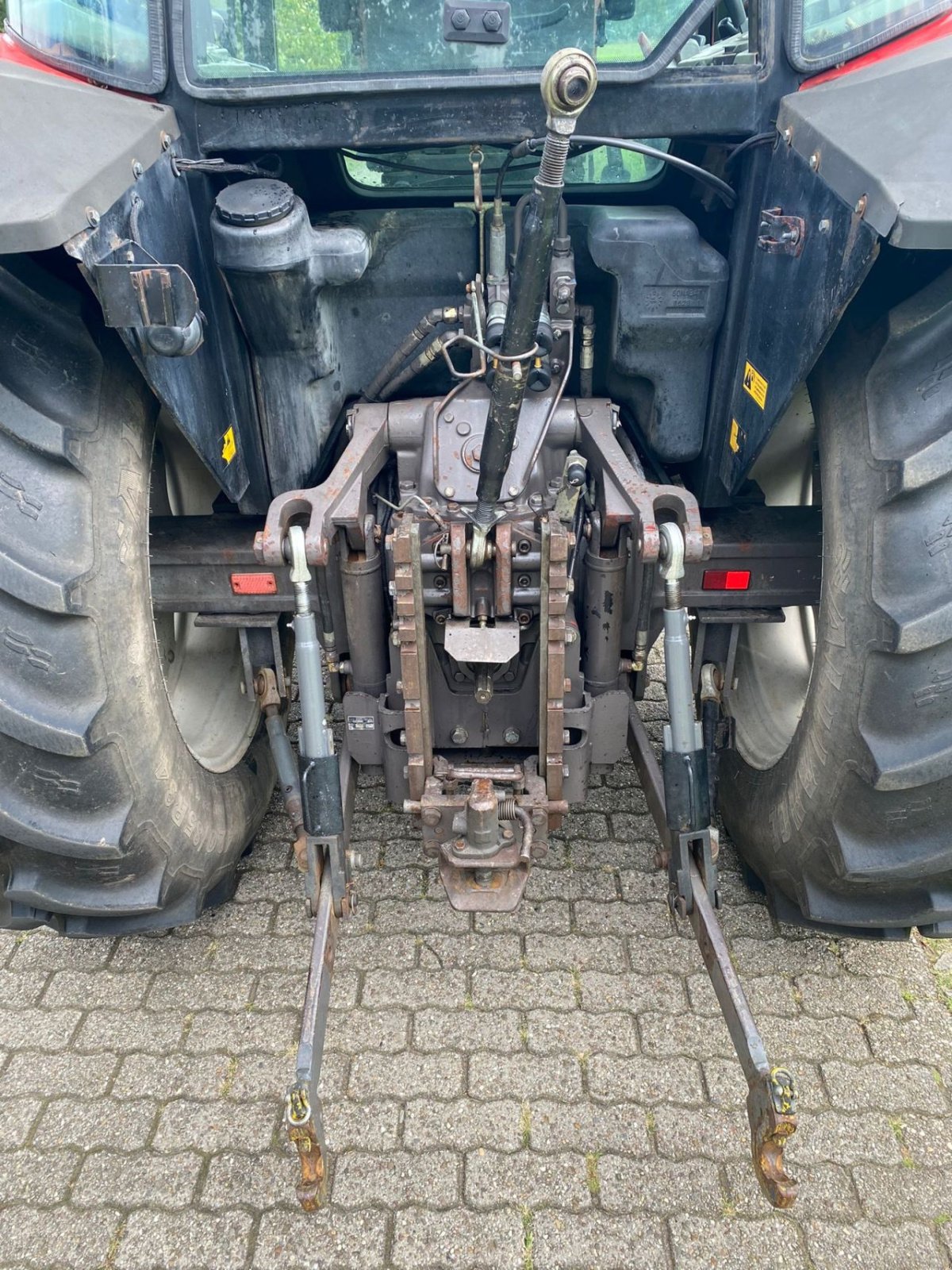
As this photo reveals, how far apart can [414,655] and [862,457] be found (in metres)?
0.89

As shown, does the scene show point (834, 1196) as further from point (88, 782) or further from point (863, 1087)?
point (88, 782)

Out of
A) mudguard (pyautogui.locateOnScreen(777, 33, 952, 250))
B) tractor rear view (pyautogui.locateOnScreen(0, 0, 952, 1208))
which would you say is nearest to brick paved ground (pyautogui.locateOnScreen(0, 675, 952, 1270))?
tractor rear view (pyautogui.locateOnScreen(0, 0, 952, 1208))

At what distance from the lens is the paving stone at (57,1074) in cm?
197

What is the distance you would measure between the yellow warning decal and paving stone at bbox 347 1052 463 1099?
154 cm

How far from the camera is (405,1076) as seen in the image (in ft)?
6.45

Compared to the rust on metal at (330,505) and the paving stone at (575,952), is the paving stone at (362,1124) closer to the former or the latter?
the paving stone at (575,952)

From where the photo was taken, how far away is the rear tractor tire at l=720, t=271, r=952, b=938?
143 centimetres

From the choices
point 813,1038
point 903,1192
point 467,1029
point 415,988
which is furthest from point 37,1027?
point 903,1192

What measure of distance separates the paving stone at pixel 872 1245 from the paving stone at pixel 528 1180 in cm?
43

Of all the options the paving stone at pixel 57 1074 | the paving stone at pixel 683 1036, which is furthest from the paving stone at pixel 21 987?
the paving stone at pixel 683 1036

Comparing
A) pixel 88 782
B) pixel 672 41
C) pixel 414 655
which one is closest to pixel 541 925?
pixel 414 655

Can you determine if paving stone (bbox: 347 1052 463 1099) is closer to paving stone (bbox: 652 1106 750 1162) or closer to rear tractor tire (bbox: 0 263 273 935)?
paving stone (bbox: 652 1106 750 1162)

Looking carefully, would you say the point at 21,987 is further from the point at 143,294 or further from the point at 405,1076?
the point at 143,294

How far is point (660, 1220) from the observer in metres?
1.70
